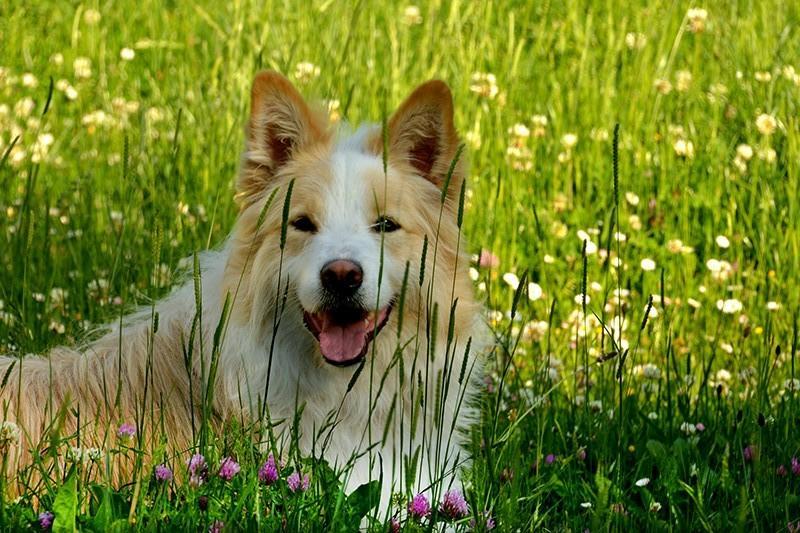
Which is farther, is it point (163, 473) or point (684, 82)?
point (684, 82)

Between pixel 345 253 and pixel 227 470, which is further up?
pixel 345 253

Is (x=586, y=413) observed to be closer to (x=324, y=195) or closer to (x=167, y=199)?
(x=324, y=195)

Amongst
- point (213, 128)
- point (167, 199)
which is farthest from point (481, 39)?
point (167, 199)

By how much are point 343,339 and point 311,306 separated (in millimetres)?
170

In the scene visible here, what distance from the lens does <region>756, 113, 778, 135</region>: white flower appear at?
6.12 metres

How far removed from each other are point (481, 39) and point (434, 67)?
1.58ft

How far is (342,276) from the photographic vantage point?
3.48 m

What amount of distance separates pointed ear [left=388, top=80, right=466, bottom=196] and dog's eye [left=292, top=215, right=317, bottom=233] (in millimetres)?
392

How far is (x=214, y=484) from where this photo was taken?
2.86 m

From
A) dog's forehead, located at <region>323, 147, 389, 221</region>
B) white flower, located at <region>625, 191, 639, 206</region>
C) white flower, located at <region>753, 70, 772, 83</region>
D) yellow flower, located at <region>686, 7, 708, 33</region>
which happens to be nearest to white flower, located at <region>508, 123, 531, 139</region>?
white flower, located at <region>625, 191, 639, 206</region>

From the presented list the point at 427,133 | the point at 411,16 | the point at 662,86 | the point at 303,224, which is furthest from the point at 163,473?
the point at 411,16

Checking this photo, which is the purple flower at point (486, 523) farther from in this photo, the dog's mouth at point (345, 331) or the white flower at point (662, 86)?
the white flower at point (662, 86)

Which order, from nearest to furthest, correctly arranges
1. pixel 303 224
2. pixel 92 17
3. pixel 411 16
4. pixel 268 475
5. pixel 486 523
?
1. pixel 486 523
2. pixel 268 475
3. pixel 303 224
4. pixel 92 17
5. pixel 411 16

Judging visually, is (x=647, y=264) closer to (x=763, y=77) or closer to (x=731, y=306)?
(x=731, y=306)
